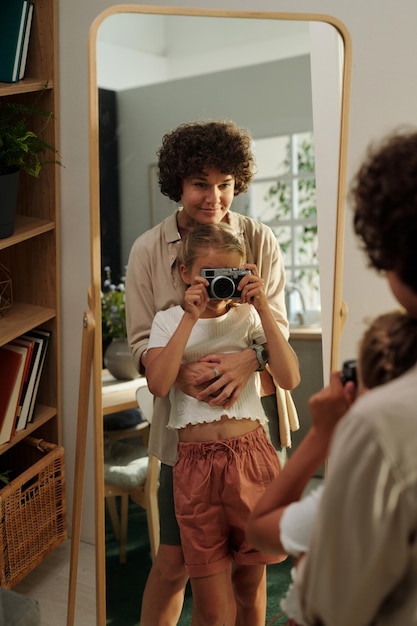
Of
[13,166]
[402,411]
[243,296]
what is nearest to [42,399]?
[13,166]

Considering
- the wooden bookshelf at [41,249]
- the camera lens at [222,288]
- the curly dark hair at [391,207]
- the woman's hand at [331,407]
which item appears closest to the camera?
the curly dark hair at [391,207]

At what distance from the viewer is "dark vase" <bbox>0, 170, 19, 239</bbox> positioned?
7.50 feet

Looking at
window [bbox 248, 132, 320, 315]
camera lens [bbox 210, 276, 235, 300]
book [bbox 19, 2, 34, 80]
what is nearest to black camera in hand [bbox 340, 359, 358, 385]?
camera lens [bbox 210, 276, 235, 300]

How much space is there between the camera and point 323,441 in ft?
3.48

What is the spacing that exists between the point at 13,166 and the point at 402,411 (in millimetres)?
1755

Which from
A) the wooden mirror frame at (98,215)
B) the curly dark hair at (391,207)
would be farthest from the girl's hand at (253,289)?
the curly dark hair at (391,207)

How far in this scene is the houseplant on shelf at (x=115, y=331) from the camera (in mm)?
1738

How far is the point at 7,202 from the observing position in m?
2.31

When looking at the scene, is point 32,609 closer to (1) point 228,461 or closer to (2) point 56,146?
(1) point 228,461

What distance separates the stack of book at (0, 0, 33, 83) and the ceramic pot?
3.49ft

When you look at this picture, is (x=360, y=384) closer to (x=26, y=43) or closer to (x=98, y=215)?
(x=98, y=215)

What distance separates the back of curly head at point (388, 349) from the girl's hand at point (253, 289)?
2.07ft

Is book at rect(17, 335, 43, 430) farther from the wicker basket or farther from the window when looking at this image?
the window

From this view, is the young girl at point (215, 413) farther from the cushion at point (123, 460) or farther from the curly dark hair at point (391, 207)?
the curly dark hair at point (391, 207)
